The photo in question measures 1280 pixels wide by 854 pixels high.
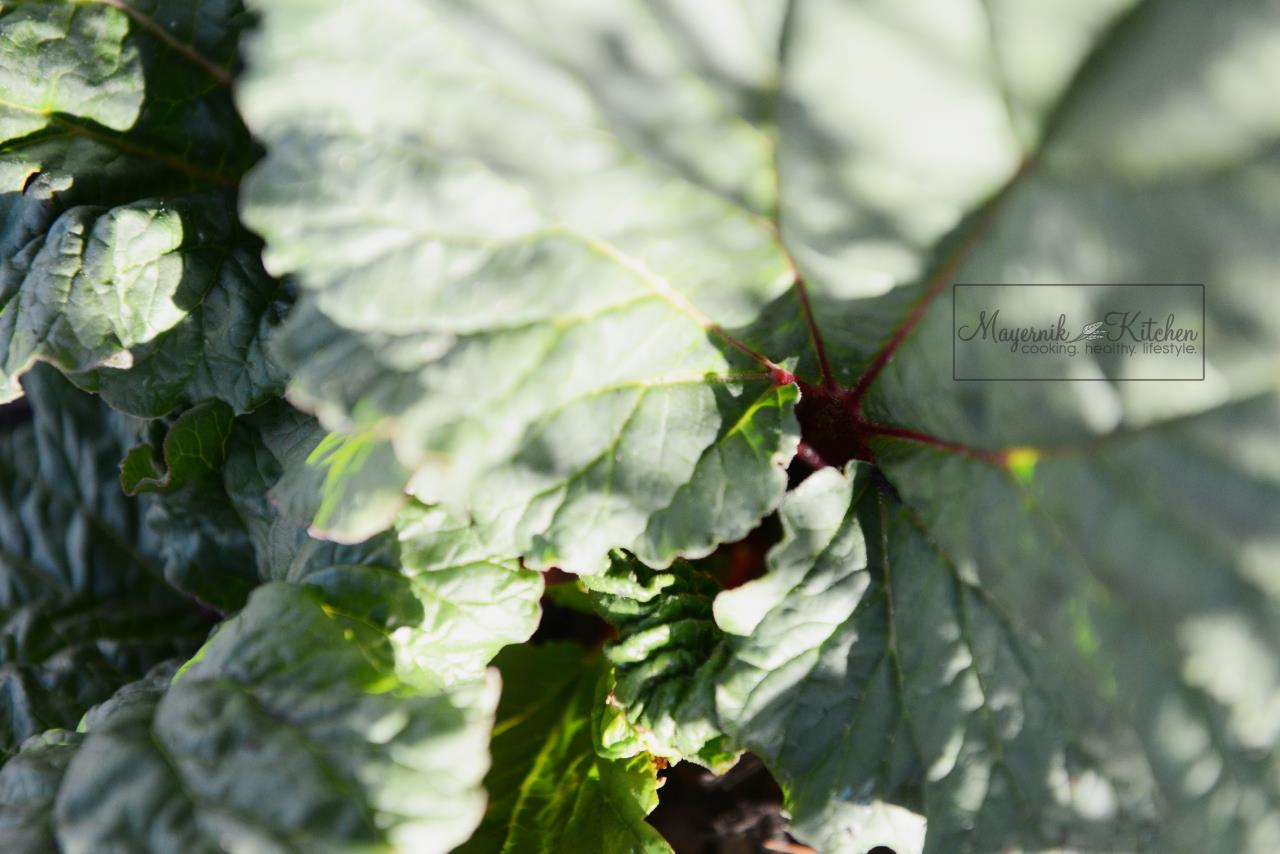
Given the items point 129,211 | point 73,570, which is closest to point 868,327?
point 129,211

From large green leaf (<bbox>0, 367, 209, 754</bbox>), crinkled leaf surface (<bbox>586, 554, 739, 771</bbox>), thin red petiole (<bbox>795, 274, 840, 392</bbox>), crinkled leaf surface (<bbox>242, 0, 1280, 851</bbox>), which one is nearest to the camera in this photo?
crinkled leaf surface (<bbox>242, 0, 1280, 851</bbox>)

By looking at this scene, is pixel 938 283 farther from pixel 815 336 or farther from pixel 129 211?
pixel 129 211

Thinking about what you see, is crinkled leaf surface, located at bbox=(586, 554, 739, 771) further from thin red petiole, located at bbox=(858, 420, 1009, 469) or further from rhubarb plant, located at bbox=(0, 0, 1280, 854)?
thin red petiole, located at bbox=(858, 420, 1009, 469)

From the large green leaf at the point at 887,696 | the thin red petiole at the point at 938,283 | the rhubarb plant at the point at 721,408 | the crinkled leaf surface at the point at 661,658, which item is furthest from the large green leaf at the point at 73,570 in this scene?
the thin red petiole at the point at 938,283

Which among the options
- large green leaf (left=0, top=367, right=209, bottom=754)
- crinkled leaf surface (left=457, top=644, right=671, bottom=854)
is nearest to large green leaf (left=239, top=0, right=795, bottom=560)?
crinkled leaf surface (left=457, top=644, right=671, bottom=854)

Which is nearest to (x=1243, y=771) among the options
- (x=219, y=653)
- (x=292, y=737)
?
(x=292, y=737)

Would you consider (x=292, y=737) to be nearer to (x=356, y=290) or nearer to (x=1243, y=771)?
(x=356, y=290)

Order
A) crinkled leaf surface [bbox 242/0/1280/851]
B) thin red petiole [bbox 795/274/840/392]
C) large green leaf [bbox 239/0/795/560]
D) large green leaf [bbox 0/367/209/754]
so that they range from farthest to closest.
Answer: large green leaf [bbox 0/367/209/754], thin red petiole [bbox 795/274/840/392], large green leaf [bbox 239/0/795/560], crinkled leaf surface [bbox 242/0/1280/851]
